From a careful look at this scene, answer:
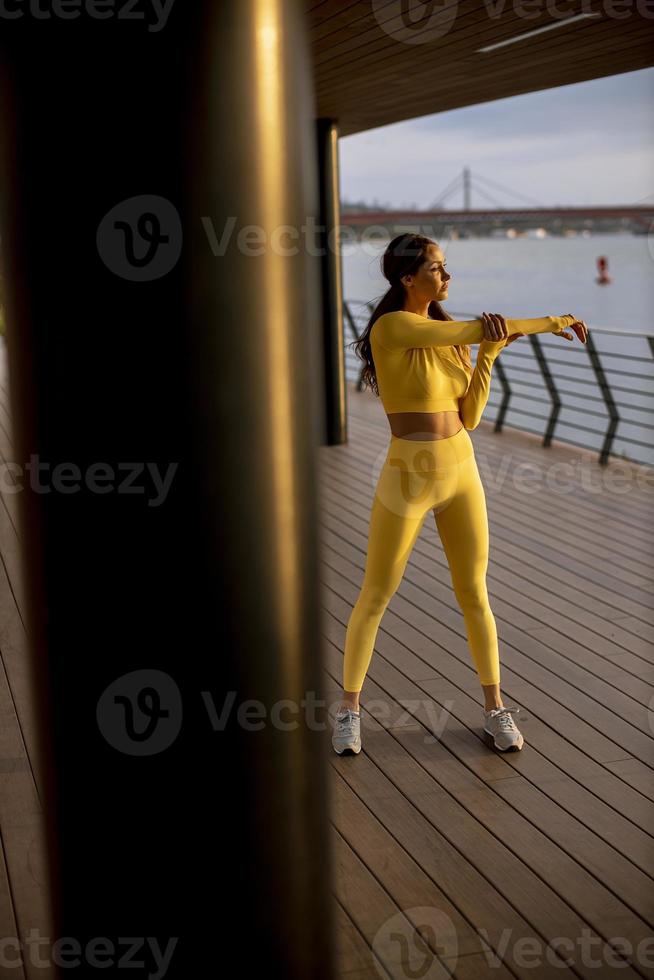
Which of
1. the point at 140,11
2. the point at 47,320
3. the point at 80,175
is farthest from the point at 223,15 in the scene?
the point at 47,320

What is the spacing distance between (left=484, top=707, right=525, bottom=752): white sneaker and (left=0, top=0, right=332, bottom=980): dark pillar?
5.54 feet

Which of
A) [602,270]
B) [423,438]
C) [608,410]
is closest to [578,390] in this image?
[602,270]

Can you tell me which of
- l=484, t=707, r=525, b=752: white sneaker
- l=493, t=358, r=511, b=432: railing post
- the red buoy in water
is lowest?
l=484, t=707, r=525, b=752: white sneaker

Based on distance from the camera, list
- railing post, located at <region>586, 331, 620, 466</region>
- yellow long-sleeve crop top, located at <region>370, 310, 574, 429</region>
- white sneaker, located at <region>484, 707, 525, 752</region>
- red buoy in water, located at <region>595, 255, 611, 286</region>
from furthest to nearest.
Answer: red buoy in water, located at <region>595, 255, 611, 286</region>
railing post, located at <region>586, 331, 620, 466</region>
white sneaker, located at <region>484, 707, 525, 752</region>
yellow long-sleeve crop top, located at <region>370, 310, 574, 429</region>

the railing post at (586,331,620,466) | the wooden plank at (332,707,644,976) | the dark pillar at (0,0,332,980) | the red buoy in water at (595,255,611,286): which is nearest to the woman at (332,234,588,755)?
the wooden plank at (332,707,644,976)

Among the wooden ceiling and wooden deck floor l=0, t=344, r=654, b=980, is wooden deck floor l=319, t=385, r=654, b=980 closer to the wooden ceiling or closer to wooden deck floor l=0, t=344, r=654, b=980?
wooden deck floor l=0, t=344, r=654, b=980

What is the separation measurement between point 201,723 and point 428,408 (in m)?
1.66

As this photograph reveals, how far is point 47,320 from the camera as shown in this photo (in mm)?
1100

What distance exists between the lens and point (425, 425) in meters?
2.74

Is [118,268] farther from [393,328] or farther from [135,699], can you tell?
[393,328]

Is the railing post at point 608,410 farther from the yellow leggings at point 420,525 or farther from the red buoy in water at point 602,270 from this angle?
the red buoy in water at point 602,270

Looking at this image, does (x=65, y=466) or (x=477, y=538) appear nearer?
(x=65, y=466)

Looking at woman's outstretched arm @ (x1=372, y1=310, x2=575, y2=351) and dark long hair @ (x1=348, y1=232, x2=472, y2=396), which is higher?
dark long hair @ (x1=348, y1=232, x2=472, y2=396)

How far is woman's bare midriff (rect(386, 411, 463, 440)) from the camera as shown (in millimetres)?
2738
